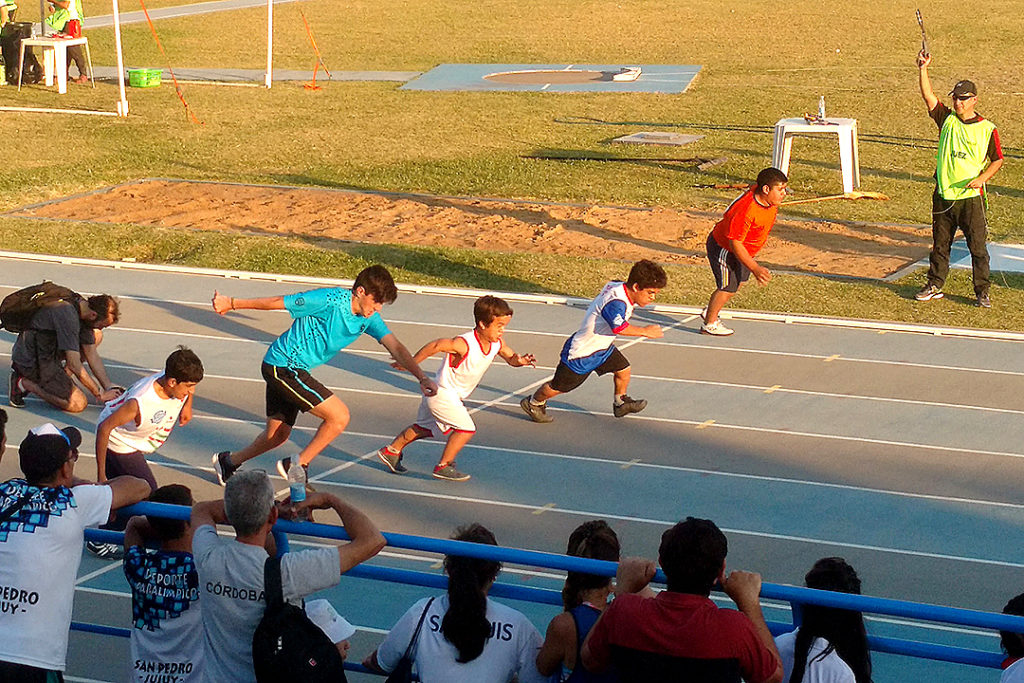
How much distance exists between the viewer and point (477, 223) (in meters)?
17.5

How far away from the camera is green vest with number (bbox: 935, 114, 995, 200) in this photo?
13.2 meters

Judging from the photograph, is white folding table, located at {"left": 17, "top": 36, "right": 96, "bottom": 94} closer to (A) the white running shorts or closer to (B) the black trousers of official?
(B) the black trousers of official

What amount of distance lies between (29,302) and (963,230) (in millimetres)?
8554

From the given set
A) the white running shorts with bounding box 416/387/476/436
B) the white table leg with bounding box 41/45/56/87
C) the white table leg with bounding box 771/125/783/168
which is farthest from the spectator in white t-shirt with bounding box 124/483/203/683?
the white table leg with bounding box 41/45/56/87

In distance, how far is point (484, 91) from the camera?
29.6 metres

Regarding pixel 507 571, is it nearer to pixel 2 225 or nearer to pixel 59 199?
pixel 2 225

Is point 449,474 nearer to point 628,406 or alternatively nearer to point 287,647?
point 628,406

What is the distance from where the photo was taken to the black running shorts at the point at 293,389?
28.7 ft

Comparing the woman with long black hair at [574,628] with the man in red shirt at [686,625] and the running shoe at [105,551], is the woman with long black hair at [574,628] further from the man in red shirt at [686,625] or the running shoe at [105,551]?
the running shoe at [105,551]

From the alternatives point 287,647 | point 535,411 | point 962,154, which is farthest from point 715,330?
point 287,647

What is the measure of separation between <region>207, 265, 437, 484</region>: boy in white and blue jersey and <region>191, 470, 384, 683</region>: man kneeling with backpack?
4.17 metres

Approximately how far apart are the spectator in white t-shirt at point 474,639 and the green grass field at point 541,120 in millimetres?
9546

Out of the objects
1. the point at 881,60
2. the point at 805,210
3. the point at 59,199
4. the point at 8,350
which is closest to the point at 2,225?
the point at 59,199

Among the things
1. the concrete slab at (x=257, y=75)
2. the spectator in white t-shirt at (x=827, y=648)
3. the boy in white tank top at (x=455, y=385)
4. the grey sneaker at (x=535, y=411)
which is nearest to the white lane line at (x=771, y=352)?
the grey sneaker at (x=535, y=411)
